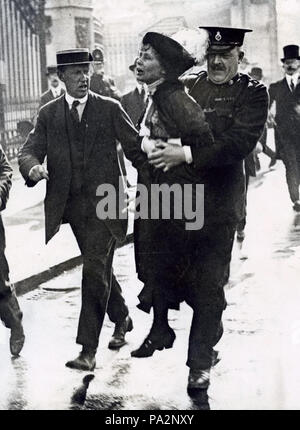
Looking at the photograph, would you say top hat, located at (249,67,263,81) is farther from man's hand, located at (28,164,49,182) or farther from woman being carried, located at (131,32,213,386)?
man's hand, located at (28,164,49,182)

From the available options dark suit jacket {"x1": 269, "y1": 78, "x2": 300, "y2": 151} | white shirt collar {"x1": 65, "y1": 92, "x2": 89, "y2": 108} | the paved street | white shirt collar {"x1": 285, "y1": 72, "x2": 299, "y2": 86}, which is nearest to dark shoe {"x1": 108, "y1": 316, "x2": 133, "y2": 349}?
the paved street

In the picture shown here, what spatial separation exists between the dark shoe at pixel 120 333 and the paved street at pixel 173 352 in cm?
4

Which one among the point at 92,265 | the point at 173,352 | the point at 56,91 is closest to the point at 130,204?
the point at 92,265

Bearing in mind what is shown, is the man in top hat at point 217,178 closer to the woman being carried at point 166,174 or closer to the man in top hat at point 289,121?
the woman being carried at point 166,174

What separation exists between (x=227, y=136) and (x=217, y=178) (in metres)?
0.28

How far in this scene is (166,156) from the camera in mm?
4855

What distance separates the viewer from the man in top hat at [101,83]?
18.2ft

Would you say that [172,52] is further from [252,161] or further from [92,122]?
[252,161]

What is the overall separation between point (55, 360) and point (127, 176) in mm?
1256

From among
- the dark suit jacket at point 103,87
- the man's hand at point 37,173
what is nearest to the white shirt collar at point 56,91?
the dark suit jacket at point 103,87

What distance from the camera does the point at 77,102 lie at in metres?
5.03

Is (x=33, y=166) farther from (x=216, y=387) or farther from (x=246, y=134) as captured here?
(x=216, y=387)

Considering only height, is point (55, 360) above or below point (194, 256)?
below

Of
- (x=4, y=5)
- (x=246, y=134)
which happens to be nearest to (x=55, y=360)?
(x=246, y=134)
